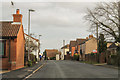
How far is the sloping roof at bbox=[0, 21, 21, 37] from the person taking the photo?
875 inches

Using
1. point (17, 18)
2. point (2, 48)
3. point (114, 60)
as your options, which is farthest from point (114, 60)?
point (2, 48)

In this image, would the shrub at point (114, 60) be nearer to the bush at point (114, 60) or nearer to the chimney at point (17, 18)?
the bush at point (114, 60)

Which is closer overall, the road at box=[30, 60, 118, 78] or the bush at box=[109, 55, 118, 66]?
the road at box=[30, 60, 118, 78]

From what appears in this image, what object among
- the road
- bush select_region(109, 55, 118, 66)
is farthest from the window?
bush select_region(109, 55, 118, 66)

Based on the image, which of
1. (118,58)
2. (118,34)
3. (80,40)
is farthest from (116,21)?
(80,40)

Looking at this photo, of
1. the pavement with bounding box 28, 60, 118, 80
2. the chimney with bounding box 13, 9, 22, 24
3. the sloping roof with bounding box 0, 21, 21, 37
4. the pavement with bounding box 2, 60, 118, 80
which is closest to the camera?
the pavement with bounding box 2, 60, 118, 80

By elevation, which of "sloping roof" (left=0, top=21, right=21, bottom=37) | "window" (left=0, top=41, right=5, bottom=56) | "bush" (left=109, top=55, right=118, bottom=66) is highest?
"sloping roof" (left=0, top=21, right=21, bottom=37)

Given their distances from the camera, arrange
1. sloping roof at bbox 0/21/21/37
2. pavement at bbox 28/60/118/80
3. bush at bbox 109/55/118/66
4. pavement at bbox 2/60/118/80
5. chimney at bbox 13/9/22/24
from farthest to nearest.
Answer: bush at bbox 109/55/118/66, chimney at bbox 13/9/22/24, sloping roof at bbox 0/21/21/37, pavement at bbox 28/60/118/80, pavement at bbox 2/60/118/80

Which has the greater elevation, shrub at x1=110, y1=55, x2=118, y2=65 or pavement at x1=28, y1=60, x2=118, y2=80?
shrub at x1=110, y1=55, x2=118, y2=65

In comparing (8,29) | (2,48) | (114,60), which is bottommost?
(114,60)

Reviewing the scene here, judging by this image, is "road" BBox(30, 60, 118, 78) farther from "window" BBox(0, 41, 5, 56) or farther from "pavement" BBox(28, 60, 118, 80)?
"window" BBox(0, 41, 5, 56)

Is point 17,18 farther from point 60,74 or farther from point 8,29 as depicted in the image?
point 60,74

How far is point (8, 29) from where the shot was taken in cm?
2338

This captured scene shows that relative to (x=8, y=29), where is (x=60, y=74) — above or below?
below
